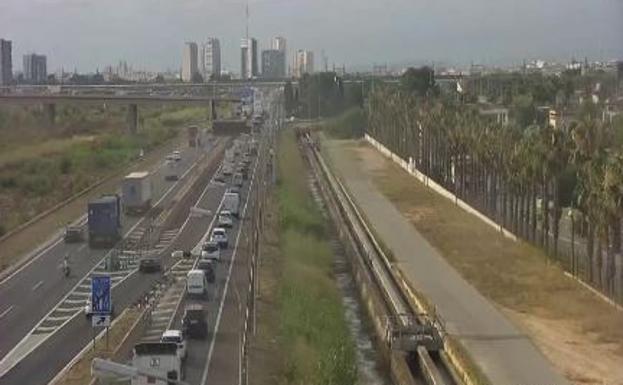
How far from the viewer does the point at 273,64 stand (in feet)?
471

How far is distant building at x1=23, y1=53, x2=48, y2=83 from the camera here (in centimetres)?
13675

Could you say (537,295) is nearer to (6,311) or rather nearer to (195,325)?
(195,325)

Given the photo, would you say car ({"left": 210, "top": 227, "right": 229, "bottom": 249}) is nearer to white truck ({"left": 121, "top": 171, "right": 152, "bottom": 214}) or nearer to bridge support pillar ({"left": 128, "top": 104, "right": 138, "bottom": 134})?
white truck ({"left": 121, "top": 171, "right": 152, "bottom": 214})

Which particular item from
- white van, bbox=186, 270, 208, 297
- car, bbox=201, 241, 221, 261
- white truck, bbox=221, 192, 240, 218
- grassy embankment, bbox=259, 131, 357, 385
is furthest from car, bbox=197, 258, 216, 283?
white truck, bbox=221, 192, 240, 218

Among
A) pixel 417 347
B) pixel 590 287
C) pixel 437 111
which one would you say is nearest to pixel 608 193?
pixel 590 287

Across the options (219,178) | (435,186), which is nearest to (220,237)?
(219,178)

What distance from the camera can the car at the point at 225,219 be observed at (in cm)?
3138

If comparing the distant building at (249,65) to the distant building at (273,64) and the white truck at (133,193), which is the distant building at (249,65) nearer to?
the distant building at (273,64)

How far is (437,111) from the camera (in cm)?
4897

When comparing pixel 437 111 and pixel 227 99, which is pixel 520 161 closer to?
pixel 437 111

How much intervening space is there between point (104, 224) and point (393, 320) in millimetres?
11227

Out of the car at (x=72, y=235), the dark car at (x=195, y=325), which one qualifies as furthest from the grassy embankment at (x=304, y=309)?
the car at (x=72, y=235)

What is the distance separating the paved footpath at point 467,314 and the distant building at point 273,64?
4170 inches

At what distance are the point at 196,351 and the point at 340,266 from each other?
543 inches
